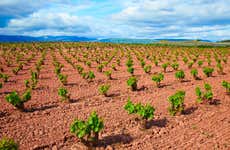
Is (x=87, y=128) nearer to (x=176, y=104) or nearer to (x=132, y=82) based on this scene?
(x=176, y=104)

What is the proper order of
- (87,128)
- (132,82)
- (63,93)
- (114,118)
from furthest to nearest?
(132,82) < (63,93) < (114,118) < (87,128)

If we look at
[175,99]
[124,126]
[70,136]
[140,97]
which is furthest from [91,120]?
[140,97]

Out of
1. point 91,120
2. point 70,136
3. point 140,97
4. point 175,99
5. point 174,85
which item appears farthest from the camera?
point 174,85

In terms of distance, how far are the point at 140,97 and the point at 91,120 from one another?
5330mm

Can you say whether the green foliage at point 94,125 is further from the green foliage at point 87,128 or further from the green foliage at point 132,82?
the green foliage at point 132,82

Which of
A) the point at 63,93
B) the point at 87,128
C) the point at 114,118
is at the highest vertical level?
the point at 63,93

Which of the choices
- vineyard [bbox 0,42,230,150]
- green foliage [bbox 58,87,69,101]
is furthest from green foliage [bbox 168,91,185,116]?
green foliage [bbox 58,87,69,101]

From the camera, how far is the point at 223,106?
10.5m

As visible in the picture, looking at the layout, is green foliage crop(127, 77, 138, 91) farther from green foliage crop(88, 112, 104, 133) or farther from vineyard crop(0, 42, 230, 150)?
green foliage crop(88, 112, 104, 133)

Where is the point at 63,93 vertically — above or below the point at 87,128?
above

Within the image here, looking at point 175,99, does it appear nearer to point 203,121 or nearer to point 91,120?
point 203,121

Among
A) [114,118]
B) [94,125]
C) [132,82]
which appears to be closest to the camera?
[94,125]

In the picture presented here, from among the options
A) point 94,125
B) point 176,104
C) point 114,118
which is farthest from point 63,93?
point 176,104

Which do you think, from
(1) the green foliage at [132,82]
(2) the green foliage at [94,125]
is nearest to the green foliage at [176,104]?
(1) the green foliage at [132,82]
